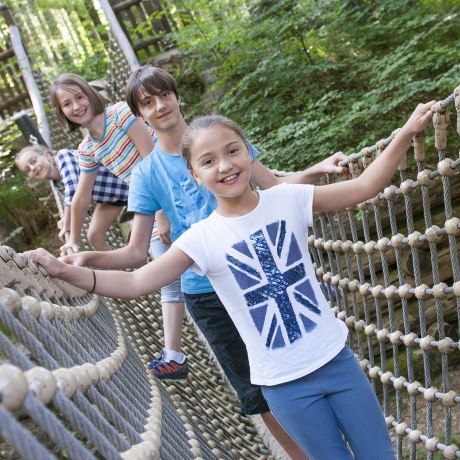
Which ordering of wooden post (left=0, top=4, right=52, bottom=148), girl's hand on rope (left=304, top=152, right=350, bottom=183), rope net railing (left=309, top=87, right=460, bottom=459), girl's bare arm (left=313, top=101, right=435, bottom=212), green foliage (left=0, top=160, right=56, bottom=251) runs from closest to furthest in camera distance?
1. girl's bare arm (left=313, top=101, right=435, bottom=212)
2. rope net railing (left=309, top=87, right=460, bottom=459)
3. girl's hand on rope (left=304, top=152, right=350, bottom=183)
4. wooden post (left=0, top=4, right=52, bottom=148)
5. green foliage (left=0, top=160, right=56, bottom=251)

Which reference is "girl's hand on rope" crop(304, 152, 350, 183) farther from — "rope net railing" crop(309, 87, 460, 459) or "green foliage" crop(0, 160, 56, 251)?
"green foliage" crop(0, 160, 56, 251)

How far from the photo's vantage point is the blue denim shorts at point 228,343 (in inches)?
73.8

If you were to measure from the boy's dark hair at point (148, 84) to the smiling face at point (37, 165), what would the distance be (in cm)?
143

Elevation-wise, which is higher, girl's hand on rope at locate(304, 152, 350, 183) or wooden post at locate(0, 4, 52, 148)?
wooden post at locate(0, 4, 52, 148)

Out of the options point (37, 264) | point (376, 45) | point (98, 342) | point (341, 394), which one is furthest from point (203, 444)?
point (376, 45)

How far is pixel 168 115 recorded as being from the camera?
1848 millimetres

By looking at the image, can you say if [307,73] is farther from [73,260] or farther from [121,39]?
[73,260]

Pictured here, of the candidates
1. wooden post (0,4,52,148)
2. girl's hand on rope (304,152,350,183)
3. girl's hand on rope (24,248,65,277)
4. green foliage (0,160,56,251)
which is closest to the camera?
girl's hand on rope (24,248,65,277)

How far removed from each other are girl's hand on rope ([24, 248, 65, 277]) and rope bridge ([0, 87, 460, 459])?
20 mm

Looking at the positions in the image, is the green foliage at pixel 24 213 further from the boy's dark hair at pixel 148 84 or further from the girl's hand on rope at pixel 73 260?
the girl's hand on rope at pixel 73 260

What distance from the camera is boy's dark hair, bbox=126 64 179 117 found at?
6.02 ft

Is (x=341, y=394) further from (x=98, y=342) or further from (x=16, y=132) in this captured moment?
(x=16, y=132)

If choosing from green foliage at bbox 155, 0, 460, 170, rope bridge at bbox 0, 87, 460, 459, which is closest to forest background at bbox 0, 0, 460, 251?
Answer: green foliage at bbox 155, 0, 460, 170

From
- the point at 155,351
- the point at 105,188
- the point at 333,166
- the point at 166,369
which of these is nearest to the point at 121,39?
the point at 105,188
